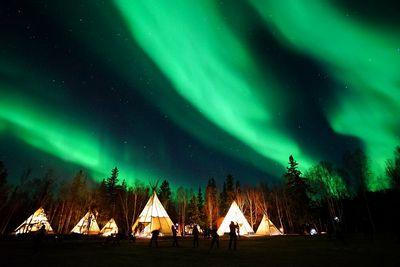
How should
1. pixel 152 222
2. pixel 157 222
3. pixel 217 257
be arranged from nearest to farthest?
pixel 217 257
pixel 152 222
pixel 157 222

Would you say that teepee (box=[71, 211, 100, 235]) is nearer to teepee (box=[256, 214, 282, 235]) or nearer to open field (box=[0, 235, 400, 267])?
teepee (box=[256, 214, 282, 235])

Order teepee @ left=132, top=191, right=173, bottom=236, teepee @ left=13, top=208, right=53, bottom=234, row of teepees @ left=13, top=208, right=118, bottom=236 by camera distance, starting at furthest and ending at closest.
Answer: teepee @ left=13, top=208, right=53, bottom=234 → row of teepees @ left=13, top=208, right=118, bottom=236 → teepee @ left=132, top=191, right=173, bottom=236

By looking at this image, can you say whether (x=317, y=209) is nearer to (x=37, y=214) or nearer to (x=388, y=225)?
(x=388, y=225)

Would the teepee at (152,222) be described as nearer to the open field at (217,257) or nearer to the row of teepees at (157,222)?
the row of teepees at (157,222)

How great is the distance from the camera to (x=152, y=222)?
40750mm

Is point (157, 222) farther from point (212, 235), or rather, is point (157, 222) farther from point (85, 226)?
point (212, 235)

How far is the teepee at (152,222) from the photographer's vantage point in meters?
40.7

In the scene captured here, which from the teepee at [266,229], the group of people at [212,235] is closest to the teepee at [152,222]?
the teepee at [266,229]

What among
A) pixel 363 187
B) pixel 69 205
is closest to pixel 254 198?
pixel 363 187

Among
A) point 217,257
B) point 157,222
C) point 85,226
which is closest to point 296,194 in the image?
point 157,222

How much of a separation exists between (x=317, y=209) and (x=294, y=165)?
11.1 metres

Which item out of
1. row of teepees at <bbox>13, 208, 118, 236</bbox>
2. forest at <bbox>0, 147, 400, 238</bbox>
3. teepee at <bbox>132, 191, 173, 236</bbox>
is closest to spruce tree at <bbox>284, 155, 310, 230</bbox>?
forest at <bbox>0, 147, 400, 238</bbox>

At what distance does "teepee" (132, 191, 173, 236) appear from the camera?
133 ft

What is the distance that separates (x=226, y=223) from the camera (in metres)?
45.0
